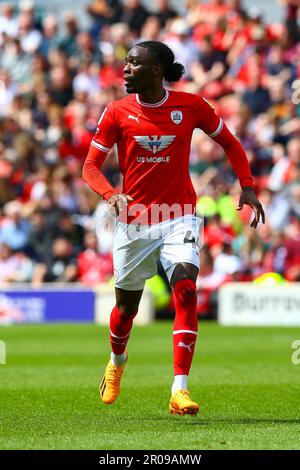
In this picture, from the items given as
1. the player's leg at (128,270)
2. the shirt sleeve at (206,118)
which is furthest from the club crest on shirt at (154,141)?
the player's leg at (128,270)

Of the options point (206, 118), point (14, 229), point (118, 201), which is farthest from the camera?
point (14, 229)

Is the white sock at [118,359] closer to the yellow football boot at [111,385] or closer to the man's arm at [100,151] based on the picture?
the yellow football boot at [111,385]

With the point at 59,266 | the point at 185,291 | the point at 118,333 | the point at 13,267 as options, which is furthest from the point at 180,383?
the point at 13,267

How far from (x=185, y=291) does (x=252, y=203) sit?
81 cm

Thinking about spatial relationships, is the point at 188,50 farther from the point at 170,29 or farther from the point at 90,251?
the point at 90,251

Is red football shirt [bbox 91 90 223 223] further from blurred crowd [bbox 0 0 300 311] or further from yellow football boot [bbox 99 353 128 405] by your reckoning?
blurred crowd [bbox 0 0 300 311]

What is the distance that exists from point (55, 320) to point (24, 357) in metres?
6.06

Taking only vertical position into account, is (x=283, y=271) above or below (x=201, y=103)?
below

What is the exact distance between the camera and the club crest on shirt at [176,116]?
26.7ft

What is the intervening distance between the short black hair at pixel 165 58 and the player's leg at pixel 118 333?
158 cm

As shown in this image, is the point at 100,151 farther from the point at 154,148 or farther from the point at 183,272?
the point at 183,272

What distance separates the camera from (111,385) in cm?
858
